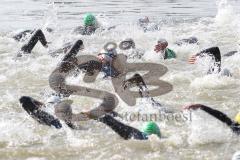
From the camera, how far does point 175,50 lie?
17.2 metres

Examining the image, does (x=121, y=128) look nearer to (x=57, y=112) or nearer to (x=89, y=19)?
(x=57, y=112)

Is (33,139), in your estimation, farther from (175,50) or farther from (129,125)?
(175,50)

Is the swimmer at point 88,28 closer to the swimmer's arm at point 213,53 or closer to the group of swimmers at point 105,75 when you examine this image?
the group of swimmers at point 105,75

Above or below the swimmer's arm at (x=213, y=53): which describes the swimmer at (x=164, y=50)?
below

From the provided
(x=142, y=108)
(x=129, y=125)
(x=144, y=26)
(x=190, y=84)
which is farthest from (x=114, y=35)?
(x=129, y=125)

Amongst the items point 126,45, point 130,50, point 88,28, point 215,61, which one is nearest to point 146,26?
point 88,28

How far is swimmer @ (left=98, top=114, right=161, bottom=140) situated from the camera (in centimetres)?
925

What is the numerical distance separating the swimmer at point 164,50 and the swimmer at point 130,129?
6.65m

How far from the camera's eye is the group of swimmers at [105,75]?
366 inches

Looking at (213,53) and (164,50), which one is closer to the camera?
(213,53)

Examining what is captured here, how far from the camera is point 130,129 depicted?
9.38 metres

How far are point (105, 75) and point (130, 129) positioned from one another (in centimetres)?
443

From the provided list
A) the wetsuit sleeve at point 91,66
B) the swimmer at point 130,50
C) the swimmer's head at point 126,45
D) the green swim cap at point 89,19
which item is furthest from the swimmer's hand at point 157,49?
the green swim cap at point 89,19

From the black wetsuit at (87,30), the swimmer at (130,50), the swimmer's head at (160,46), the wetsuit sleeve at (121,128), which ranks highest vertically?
the wetsuit sleeve at (121,128)
